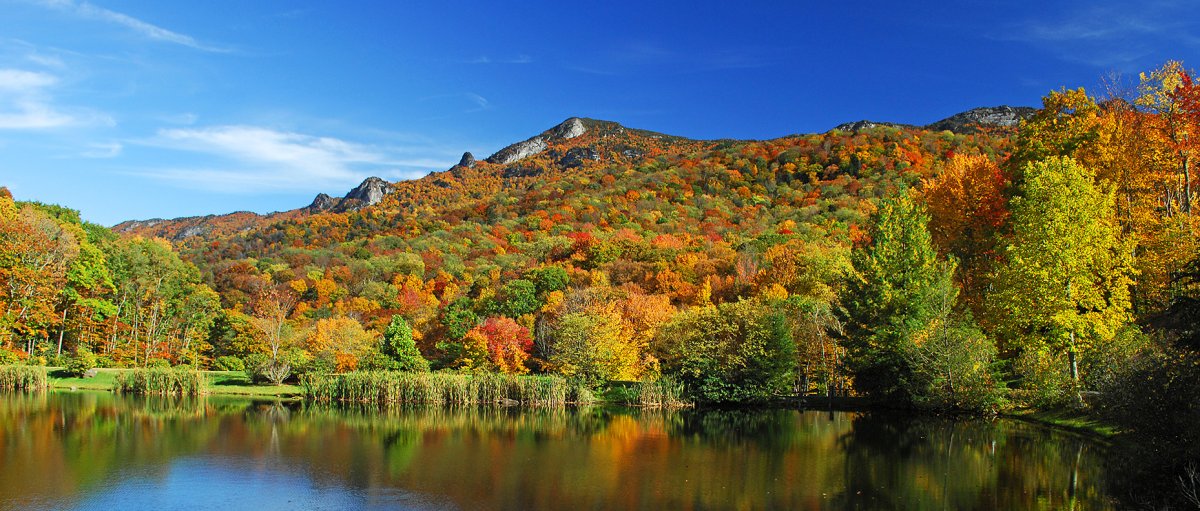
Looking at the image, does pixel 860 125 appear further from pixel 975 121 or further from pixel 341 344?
pixel 341 344

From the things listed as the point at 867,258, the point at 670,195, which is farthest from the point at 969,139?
the point at 867,258

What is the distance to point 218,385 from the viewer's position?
1774 inches

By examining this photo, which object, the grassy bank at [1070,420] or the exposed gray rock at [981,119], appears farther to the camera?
the exposed gray rock at [981,119]

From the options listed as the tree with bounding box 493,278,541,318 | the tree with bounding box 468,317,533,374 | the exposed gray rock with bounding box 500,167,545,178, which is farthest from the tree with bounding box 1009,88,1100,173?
the exposed gray rock with bounding box 500,167,545,178

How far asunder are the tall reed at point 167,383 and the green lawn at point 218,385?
1.56 meters

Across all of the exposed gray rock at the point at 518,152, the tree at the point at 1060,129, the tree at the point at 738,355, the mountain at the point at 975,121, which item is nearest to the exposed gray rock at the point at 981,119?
the mountain at the point at 975,121

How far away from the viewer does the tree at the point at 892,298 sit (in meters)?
34.1

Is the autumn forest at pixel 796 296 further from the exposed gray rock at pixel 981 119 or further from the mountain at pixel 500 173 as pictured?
the mountain at pixel 500 173

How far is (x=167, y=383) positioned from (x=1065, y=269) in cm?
4452

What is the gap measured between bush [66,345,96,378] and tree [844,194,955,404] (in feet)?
144

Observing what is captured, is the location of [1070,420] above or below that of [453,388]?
below

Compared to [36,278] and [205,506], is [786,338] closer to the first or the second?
[205,506]

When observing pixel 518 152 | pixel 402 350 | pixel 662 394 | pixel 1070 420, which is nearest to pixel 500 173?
pixel 518 152

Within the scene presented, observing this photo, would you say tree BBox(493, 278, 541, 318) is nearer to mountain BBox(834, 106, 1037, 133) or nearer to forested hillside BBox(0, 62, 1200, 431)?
forested hillside BBox(0, 62, 1200, 431)
